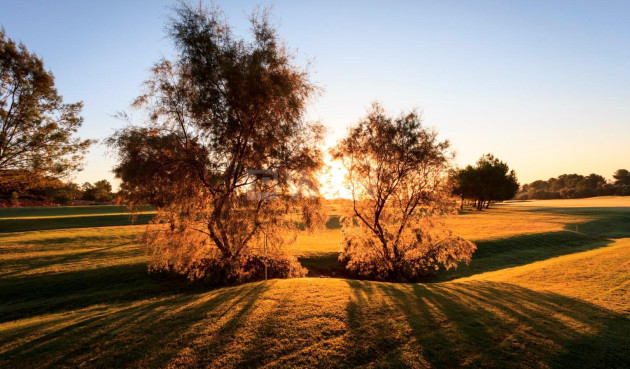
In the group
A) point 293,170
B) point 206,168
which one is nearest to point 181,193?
point 206,168

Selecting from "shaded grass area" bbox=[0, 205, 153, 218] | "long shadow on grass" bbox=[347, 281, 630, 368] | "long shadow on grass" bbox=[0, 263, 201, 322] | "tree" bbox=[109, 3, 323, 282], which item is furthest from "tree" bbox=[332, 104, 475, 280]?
"shaded grass area" bbox=[0, 205, 153, 218]

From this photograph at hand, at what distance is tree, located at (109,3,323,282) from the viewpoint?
1366cm

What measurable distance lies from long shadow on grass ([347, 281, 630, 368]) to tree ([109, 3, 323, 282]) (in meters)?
6.96

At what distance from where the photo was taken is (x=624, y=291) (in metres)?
11.5

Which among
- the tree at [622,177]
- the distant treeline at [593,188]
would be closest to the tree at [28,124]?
A: the distant treeline at [593,188]

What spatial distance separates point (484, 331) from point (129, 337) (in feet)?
31.3

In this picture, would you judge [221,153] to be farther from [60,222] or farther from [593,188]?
[593,188]

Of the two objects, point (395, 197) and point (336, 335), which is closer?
point (336, 335)

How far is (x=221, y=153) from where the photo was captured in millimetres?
14328

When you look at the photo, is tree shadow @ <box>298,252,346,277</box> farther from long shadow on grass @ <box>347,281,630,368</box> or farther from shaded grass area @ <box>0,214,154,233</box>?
shaded grass area @ <box>0,214,154,233</box>

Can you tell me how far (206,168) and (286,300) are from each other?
7436 mm

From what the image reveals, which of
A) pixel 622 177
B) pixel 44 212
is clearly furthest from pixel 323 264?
pixel 622 177

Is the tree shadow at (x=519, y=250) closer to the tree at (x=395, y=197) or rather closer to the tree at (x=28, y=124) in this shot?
the tree at (x=395, y=197)

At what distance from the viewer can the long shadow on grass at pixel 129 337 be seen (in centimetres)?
647
